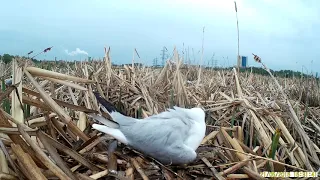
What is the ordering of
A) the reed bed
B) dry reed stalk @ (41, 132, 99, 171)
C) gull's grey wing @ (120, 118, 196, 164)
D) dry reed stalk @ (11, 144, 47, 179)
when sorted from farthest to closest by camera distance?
1. gull's grey wing @ (120, 118, 196, 164)
2. dry reed stalk @ (41, 132, 99, 171)
3. the reed bed
4. dry reed stalk @ (11, 144, 47, 179)

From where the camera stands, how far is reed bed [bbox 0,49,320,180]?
1.74 m

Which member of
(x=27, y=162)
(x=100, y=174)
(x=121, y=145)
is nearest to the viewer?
(x=27, y=162)

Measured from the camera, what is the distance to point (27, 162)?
1.65 metres

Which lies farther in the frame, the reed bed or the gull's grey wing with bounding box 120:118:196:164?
the gull's grey wing with bounding box 120:118:196:164

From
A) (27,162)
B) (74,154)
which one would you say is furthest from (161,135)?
(27,162)

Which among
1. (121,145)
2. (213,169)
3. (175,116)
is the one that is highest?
(175,116)

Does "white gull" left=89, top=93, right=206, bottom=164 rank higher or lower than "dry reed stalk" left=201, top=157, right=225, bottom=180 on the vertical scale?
higher

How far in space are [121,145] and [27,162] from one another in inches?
22.8

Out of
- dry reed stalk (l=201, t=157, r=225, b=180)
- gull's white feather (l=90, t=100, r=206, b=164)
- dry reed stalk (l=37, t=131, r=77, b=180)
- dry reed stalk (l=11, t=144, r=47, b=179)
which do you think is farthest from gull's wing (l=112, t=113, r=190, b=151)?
dry reed stalk (l=11, t=144, r=47, b=179)

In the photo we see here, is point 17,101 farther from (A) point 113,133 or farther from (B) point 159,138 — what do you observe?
(B) point 159,138

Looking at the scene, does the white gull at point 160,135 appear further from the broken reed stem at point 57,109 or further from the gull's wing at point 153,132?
the broken reed stem at point 57,109

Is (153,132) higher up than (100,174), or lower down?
higher up

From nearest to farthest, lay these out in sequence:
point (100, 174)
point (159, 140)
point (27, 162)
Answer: point (27, 162) < point (100, 174) < point (159, 140)

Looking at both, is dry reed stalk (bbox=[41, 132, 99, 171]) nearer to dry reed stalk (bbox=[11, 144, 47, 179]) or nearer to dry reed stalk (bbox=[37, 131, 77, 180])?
dry reed stalk (bbox=[37, 131, 77, 180])
